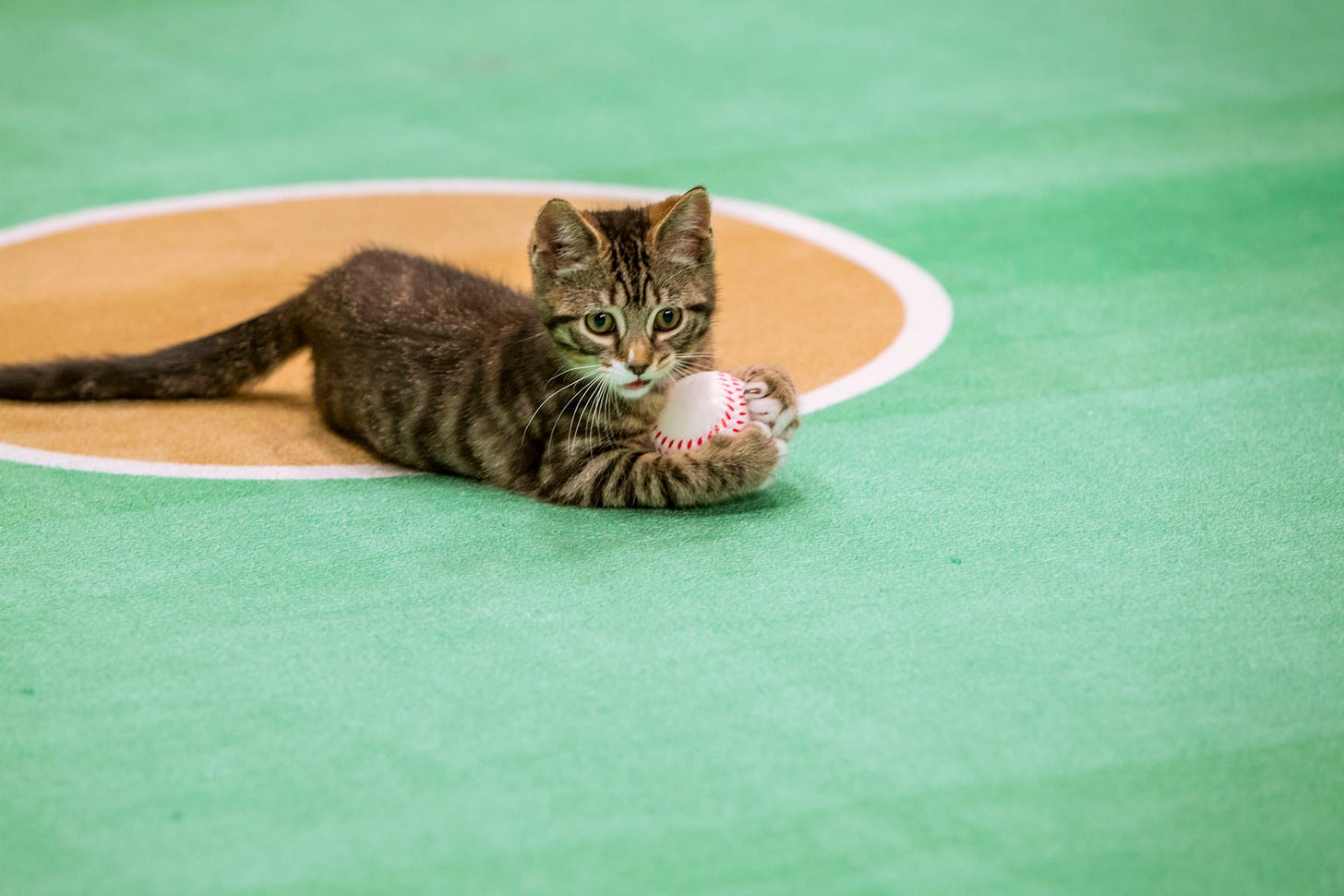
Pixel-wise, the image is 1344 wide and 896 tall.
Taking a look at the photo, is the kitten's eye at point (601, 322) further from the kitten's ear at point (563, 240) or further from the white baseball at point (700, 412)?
the white baseball at point (700, 412)

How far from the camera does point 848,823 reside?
9.79 feet

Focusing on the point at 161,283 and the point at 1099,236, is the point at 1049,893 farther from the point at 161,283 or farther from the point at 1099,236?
the point at 161,283

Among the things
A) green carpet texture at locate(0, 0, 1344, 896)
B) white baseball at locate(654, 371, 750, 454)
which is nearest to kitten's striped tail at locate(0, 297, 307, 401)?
green carpet texture at locate(0, 0, 1344, 896)

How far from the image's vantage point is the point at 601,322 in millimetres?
4285

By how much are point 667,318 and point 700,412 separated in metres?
0.30

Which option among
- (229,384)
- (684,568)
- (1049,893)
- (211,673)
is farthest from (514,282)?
(1049,893)

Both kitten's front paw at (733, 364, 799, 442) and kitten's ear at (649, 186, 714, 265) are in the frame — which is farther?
kitten's front paw at (733, 364, 799, 442)

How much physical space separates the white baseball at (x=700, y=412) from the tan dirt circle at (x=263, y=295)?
791mm

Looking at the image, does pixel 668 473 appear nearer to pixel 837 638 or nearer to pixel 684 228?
pixel 684 228

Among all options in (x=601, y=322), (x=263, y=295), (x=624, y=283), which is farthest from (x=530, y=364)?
(x=263, y=295)

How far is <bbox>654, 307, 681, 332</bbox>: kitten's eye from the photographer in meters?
4.30

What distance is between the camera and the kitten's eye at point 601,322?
168 inches

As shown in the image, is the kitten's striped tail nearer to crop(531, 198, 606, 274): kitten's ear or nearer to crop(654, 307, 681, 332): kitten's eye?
crop(531, 198, 606, 274): kitten's ear

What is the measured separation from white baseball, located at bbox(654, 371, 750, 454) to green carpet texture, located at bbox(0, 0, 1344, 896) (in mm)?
230
